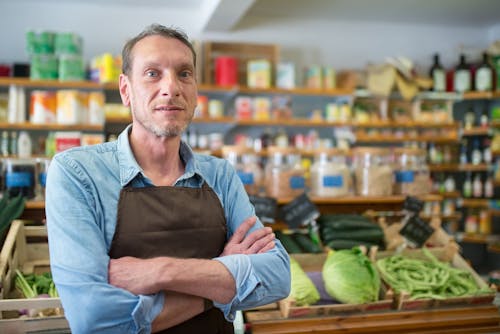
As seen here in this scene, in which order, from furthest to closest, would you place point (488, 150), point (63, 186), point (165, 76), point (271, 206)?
point (488, 150), point (271, 206), point (165, 76), point (63, 186)

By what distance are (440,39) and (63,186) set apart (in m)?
7.21

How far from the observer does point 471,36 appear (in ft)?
24.4

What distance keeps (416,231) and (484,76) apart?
4.69m

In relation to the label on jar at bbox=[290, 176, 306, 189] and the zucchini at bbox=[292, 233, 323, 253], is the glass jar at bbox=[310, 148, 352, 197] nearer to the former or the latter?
the label on jar at bbox=[290, 176, 306, 189]

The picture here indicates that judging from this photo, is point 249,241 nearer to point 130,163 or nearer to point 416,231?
point 130,163

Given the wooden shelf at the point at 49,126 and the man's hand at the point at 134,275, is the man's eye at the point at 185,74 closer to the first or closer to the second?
the man's hand at the point at 134,275

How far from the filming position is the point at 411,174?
3584mm

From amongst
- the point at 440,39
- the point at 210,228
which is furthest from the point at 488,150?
the point at 210,228

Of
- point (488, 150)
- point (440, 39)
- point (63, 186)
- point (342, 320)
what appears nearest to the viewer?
point (63, 186)

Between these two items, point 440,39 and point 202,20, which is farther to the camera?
point 440,39

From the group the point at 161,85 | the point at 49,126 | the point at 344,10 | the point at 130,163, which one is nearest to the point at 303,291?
the point at 130,163

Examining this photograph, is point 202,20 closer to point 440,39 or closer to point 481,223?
point 440,39

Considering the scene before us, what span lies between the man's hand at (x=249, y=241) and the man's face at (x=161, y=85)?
0.36 m

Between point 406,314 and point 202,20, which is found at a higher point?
point 202,20
